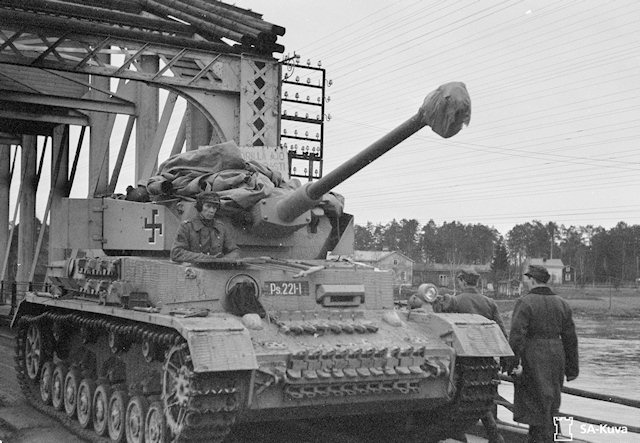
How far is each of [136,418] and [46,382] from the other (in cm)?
329

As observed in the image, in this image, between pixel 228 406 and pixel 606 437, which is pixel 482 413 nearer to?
pixel 606 437

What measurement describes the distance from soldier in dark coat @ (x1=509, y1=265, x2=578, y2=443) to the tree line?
169 feet

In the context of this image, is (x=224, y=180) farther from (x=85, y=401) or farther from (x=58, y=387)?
(x=58, y=387)

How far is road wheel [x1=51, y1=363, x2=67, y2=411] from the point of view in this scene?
1109 cm

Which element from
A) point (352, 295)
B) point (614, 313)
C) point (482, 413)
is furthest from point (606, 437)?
point (614, 313)

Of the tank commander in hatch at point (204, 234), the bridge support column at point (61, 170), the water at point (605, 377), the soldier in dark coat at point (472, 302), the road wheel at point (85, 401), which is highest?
the bridge support column at point (61, 170)

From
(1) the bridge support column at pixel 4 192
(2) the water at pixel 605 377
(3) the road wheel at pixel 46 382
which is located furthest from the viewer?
(1) the bridge support column at pixel 4 192

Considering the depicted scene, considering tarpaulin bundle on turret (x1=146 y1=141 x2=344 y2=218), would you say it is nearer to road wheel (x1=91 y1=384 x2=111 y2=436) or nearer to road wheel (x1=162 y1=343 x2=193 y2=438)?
road wheel (x1=162 y1=343 x2=193 y2=438)

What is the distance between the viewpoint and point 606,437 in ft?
31.4

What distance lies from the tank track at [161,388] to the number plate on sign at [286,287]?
3.71ft

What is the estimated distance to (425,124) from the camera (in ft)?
24.7

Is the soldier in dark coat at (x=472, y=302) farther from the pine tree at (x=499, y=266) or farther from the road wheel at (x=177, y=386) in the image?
the pine tree at (x=499, y=266)

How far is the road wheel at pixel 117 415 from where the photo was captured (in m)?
9.15

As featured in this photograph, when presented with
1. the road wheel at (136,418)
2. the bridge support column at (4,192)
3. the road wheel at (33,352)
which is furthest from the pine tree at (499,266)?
the road wheel at (136,418)
